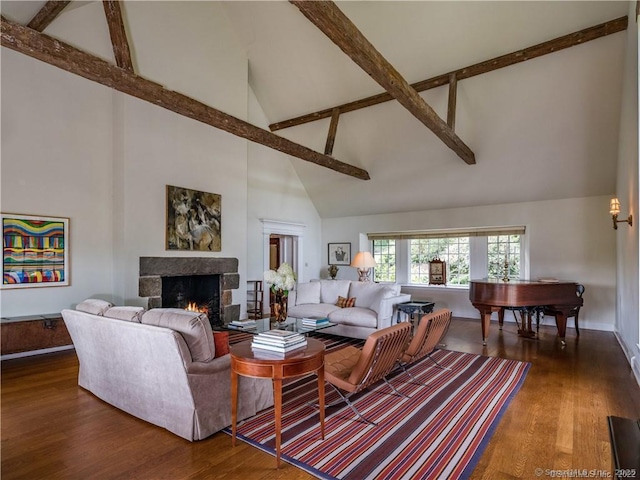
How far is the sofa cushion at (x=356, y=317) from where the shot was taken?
527 centimetres

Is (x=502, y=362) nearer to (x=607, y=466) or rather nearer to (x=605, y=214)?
(x=607, y=466)

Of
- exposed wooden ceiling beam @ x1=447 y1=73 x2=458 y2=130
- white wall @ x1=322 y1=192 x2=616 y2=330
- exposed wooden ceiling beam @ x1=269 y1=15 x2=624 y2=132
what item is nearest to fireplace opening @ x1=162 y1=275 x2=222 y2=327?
exposed wooden ceiling beam @ x1=269 y1=15 x2=624 y2=132

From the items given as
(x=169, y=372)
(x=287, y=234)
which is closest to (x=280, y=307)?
(x=169, y=372)

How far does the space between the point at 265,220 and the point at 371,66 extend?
16.8 ft

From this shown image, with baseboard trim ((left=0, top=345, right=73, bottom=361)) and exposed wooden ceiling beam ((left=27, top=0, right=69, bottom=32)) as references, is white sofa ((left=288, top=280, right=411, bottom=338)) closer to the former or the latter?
baseboard trim ((left=0, top=345, right=73, bottom=361))

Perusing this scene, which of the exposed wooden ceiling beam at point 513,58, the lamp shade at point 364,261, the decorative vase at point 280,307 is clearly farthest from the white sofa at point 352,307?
the exposed wooden ceiling beam at point 513,58

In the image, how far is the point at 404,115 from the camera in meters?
6.56

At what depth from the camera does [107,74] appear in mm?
3697

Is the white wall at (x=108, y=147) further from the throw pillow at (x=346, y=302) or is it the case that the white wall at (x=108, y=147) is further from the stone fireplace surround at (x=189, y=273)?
the throw pillow at (x=346, y=302)

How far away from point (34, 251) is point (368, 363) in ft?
15.7

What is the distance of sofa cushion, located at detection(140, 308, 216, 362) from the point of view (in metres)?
2.56

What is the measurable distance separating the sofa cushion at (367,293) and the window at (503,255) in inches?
131

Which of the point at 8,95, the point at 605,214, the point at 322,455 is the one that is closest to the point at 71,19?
the point at 8,95

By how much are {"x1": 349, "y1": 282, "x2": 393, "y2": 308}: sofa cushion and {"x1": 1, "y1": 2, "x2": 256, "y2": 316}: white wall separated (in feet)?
9.67
